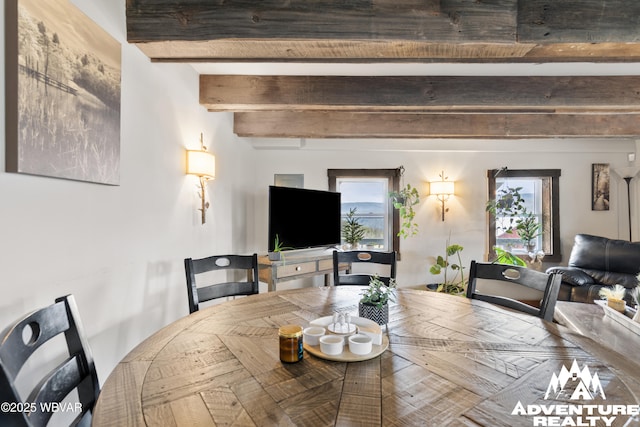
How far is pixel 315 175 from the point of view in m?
4.04

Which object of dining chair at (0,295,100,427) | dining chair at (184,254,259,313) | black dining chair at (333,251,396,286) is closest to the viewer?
dining chair at (0,295,100,427)

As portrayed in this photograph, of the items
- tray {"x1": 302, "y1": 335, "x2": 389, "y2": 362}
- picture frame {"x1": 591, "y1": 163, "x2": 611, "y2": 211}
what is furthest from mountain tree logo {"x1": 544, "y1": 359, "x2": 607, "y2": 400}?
picture frame {"x1": 591, "y1": 163, "x2": 611, "y2": 211}

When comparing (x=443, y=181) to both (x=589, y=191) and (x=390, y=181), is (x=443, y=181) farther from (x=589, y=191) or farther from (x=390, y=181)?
(x=589, y=191)

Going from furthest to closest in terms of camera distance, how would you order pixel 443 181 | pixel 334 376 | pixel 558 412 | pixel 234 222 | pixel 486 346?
pixel 443 181 < pixel 234 222 < pixel 486 346 < pixel 334 376 < pixel 558 412

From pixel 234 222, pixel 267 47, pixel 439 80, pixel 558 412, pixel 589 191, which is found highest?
pixel 439 80

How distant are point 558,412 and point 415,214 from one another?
3462 mm

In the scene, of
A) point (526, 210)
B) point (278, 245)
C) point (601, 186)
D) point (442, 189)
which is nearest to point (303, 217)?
point (278, 245)

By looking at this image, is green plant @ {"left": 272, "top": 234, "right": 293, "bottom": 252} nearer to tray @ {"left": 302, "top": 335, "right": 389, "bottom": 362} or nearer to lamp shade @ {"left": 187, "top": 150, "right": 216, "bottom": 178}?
lamp shade @ {"left": 187, "top": 150, "right": 216, "bottom": 178}

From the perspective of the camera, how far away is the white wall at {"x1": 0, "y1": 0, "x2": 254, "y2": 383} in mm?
1096

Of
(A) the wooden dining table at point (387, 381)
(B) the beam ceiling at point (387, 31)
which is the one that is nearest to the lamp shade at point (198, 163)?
(B) the beam ceiling at point (387, 31)

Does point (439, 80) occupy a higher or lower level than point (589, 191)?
higher

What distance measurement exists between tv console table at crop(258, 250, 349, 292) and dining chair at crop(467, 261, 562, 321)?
69.8 inches

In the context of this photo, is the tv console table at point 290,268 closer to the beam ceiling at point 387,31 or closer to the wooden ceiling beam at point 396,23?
the beam ceiling at point 387,31

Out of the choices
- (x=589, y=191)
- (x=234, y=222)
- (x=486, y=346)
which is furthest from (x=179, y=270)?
(x=589, y=191)
